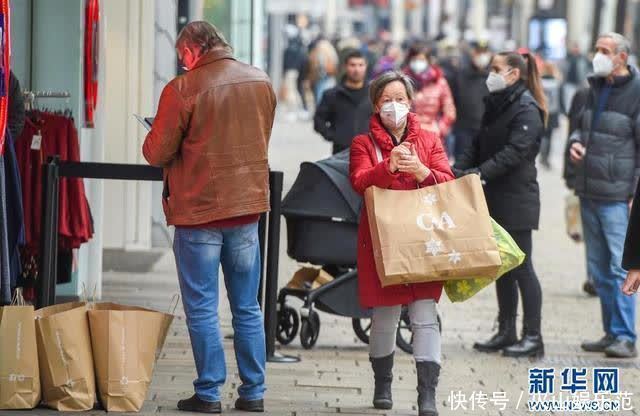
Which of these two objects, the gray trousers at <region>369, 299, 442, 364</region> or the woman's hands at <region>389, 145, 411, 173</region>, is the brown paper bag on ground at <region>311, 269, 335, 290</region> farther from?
the woman's hands at <region>389, 145, 411, 173</region>

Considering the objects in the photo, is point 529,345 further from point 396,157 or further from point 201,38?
point 201,38

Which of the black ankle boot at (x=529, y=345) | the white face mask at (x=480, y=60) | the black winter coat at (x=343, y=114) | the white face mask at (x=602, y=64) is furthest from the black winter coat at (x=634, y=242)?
the white face mask at (x=480, y=60)

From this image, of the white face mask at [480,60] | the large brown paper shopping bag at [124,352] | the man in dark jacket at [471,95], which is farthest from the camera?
the man in dark jacket at [471,95]

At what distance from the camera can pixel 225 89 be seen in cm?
727

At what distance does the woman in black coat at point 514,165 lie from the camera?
9.55 meters

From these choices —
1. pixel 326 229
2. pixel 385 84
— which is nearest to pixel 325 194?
pixel 326 229

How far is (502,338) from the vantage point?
9.95m

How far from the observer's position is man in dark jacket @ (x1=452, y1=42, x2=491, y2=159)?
19.2m

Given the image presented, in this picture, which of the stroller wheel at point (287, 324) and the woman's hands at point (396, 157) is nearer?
the woman's hands at point (396, 157)

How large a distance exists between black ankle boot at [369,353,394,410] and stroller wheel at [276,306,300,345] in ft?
6.34

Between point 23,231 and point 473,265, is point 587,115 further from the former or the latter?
point 23,231

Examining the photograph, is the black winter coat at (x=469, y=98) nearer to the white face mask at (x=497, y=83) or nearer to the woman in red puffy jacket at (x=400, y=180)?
the white face mask at (x=497, y=83)

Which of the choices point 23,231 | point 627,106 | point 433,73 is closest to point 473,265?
point 23,231

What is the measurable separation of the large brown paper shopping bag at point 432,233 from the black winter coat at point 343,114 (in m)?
5.06
